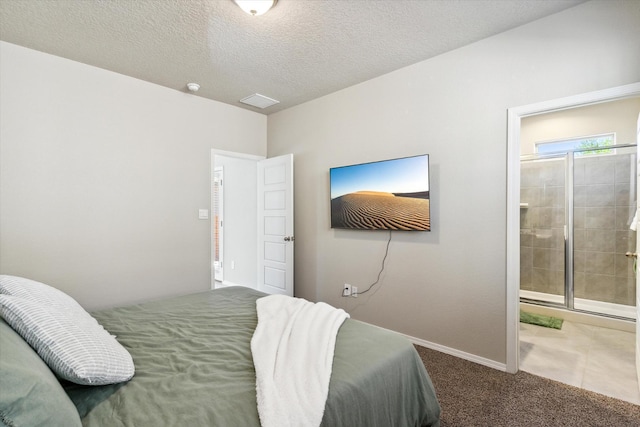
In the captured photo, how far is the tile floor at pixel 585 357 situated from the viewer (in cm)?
Result: 226

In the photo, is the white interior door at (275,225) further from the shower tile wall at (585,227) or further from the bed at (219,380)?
the shower tile wall at (585,227)

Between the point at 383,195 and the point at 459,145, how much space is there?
0.81 metres

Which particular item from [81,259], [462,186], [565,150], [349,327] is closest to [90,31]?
[81,259]

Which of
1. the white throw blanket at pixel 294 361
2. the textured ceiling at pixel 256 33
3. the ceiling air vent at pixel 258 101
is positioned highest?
the textured ceiling at pixel 256 33

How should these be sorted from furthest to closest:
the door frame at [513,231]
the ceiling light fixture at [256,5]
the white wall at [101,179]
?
the white wall at [101,179] → the door frame at [513,231] → the ceiling light fixture at [256,5]

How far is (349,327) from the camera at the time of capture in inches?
69.7

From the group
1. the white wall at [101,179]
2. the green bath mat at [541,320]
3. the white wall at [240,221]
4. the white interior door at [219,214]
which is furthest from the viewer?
the white interior door at [219,214]

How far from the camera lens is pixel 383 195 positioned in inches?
123

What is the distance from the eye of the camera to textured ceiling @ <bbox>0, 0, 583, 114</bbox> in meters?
2.13

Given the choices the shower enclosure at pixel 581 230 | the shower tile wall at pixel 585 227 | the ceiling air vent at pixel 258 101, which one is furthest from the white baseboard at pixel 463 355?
the ceiling air vent at pixel 258 101

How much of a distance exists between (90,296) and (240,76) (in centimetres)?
255

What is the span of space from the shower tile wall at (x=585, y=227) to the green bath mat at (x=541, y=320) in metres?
0.50

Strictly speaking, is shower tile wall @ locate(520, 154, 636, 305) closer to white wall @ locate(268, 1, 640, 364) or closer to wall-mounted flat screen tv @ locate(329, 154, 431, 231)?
white wall @ locate(268, 1, 640, 364)

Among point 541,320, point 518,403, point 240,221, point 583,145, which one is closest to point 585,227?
point 583,145
